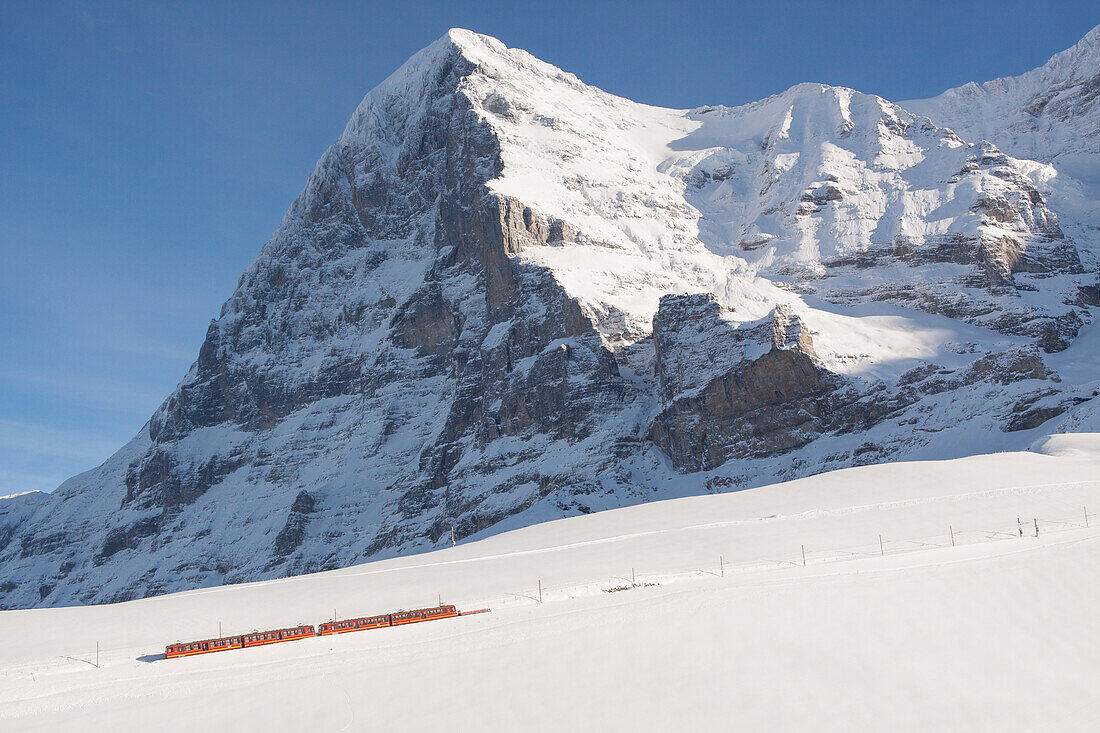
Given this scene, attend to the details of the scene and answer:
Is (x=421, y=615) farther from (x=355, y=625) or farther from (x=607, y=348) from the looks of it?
(x=607, y=348)

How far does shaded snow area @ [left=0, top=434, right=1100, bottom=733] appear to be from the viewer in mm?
19328

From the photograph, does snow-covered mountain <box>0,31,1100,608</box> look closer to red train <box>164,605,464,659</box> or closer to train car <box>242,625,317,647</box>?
red train <box>164,605,464,659</box>

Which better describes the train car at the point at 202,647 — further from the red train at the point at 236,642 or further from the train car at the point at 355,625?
the train car at the point at 355,625

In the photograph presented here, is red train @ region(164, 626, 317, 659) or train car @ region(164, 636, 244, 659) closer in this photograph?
train car @ region(164, 636, 244, 659)

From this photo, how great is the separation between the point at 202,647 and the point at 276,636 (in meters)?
2.39

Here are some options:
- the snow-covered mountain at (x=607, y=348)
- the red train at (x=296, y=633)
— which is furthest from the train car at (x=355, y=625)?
the snow-covered mountain at (x=607, y=348)

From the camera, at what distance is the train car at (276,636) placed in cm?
3055

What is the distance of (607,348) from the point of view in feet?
445

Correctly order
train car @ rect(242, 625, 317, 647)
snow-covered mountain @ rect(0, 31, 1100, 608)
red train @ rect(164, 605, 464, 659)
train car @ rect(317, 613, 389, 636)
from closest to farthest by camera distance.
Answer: red train @ rect(164, 605, 464, 659) → train car @ rect(242, 625, 317, 647) → train car @ rect(317, 613, 389, 636) → snow-covered mountain @ rect(0, 31, 1100, 608)

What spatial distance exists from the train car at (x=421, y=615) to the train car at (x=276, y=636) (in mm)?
2817

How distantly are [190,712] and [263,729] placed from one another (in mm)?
2566

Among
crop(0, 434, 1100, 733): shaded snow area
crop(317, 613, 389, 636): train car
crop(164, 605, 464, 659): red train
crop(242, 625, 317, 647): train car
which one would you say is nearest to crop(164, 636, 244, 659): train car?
crop(164, 605, 464, 659): red train

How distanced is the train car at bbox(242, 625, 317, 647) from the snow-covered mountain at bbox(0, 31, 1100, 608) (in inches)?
3154

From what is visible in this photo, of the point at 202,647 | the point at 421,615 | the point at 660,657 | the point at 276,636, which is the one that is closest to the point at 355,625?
the point at 421,615
